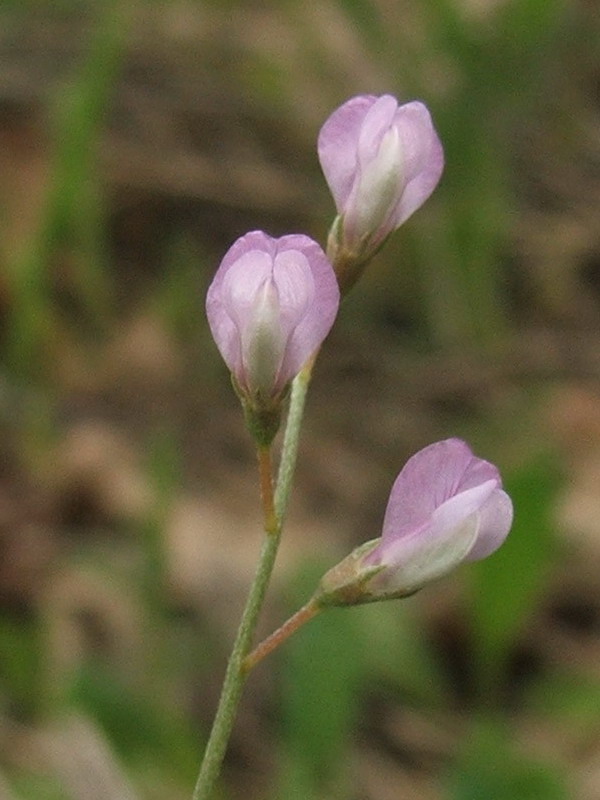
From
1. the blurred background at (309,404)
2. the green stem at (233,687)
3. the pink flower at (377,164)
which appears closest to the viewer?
the green stem at (233,687)

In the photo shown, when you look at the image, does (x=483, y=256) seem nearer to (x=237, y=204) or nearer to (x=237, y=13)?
(x=237, y=204)

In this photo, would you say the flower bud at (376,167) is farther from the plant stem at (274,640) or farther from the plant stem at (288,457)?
the plant stem at (274,640)

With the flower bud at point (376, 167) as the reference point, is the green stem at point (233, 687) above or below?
below

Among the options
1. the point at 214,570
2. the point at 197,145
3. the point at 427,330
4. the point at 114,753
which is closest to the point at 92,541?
the point at 214,570

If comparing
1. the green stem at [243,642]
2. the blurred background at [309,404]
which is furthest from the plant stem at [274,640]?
the blurred background at [309,404]

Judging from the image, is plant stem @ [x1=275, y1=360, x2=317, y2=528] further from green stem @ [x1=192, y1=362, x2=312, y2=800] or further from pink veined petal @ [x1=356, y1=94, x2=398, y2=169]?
pink veined petal @ [x1=356, y1=94, x2=398, y2=169]

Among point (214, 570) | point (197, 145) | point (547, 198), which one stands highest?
point (197, 145)

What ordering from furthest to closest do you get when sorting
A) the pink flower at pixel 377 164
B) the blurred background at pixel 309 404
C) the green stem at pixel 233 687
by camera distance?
the blurred background at pixel 309 404, the pink flower at pixel 377 164, the green stem at pixel 233 687
